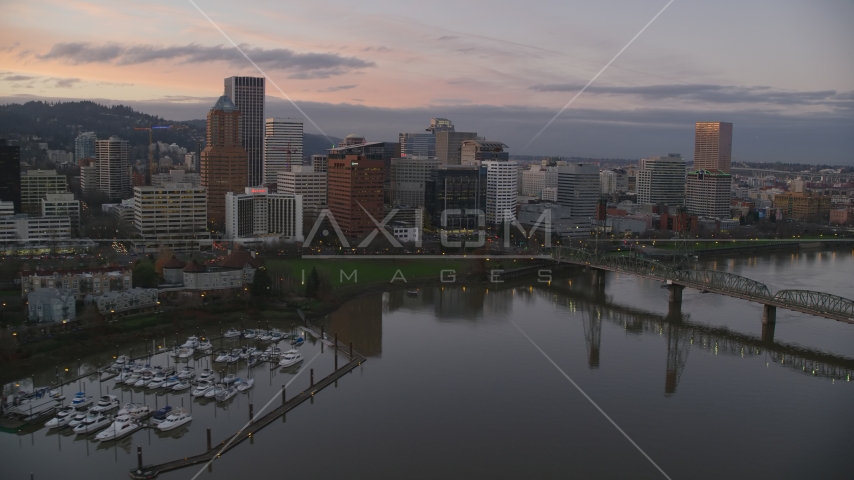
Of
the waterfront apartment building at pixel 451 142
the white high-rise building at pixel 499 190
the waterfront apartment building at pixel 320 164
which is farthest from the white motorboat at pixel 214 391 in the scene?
the waterfront apartment building at pixel 451 142

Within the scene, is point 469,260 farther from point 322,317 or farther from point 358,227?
point 322,317

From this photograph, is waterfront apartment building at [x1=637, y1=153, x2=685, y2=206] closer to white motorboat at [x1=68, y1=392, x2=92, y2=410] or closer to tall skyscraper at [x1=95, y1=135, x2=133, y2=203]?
tall skyscraper at [x1=95, y1=135, x2=133, y2=203]

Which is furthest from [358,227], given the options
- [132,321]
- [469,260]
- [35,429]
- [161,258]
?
[35,429]

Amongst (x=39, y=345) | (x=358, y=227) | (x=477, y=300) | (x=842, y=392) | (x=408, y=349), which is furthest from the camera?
(x=358, y=227)

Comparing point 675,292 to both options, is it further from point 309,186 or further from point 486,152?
point 486,152

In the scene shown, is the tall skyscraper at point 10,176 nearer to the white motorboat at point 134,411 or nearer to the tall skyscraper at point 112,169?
the tall skyscraper at point 112,169
